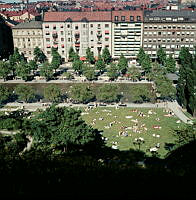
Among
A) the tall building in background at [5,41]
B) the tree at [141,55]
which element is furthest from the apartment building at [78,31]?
the tall building in background at [5,41]

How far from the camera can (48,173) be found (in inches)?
1404

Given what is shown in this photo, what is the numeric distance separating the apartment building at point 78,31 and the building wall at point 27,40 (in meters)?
3.64

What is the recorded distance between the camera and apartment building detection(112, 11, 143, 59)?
11950 centimetres

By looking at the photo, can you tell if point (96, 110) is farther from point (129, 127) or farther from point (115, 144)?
point (115, 144)

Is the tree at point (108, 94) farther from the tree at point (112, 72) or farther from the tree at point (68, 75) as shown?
the tree at point (68, 75)

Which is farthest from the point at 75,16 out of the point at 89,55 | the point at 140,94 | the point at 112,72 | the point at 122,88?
the point at 140,94

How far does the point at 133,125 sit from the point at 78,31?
69452mm

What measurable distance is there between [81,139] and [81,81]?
53.8 m

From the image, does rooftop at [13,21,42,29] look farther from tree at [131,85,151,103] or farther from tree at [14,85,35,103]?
tree at [131,85,151,103]

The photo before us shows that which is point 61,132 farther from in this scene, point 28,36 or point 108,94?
point 28,36

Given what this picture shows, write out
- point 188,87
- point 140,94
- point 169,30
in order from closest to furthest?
point 188,87 < point 140,94 < point 169,30

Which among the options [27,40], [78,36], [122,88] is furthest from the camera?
[27,40]

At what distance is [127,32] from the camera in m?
121

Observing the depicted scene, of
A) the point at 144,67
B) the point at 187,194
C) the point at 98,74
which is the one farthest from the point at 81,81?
the point at 187,194
